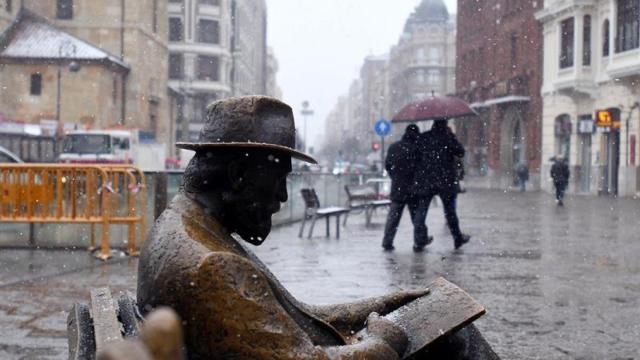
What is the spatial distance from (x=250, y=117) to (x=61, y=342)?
364 centimetres

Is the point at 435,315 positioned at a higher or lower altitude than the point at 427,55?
lower

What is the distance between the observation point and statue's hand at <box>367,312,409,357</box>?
251cm

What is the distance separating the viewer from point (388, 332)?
2.53 meters

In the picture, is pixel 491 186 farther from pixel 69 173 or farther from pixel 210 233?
pixel 210 233

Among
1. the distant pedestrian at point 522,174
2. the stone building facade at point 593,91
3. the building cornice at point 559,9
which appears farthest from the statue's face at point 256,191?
the distant pedestrian at point 522,174

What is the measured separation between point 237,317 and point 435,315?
89 centimetres

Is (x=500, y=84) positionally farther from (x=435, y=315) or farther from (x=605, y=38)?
(x=435, y=315)

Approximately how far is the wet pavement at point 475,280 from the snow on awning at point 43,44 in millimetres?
34180

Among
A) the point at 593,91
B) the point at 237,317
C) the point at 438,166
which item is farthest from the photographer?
the point at 593,91

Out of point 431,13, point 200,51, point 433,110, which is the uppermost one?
point 431,13

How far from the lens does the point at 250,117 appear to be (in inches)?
98.3

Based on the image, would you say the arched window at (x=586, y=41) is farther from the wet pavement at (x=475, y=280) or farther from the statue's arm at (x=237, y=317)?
the statue's arm at (x=237, y=317)

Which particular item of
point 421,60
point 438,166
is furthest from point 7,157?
point 421,60

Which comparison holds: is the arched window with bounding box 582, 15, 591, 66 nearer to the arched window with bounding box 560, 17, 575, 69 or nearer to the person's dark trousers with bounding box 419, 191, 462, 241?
the arched window with bounding box 560, 17, 575, 69
